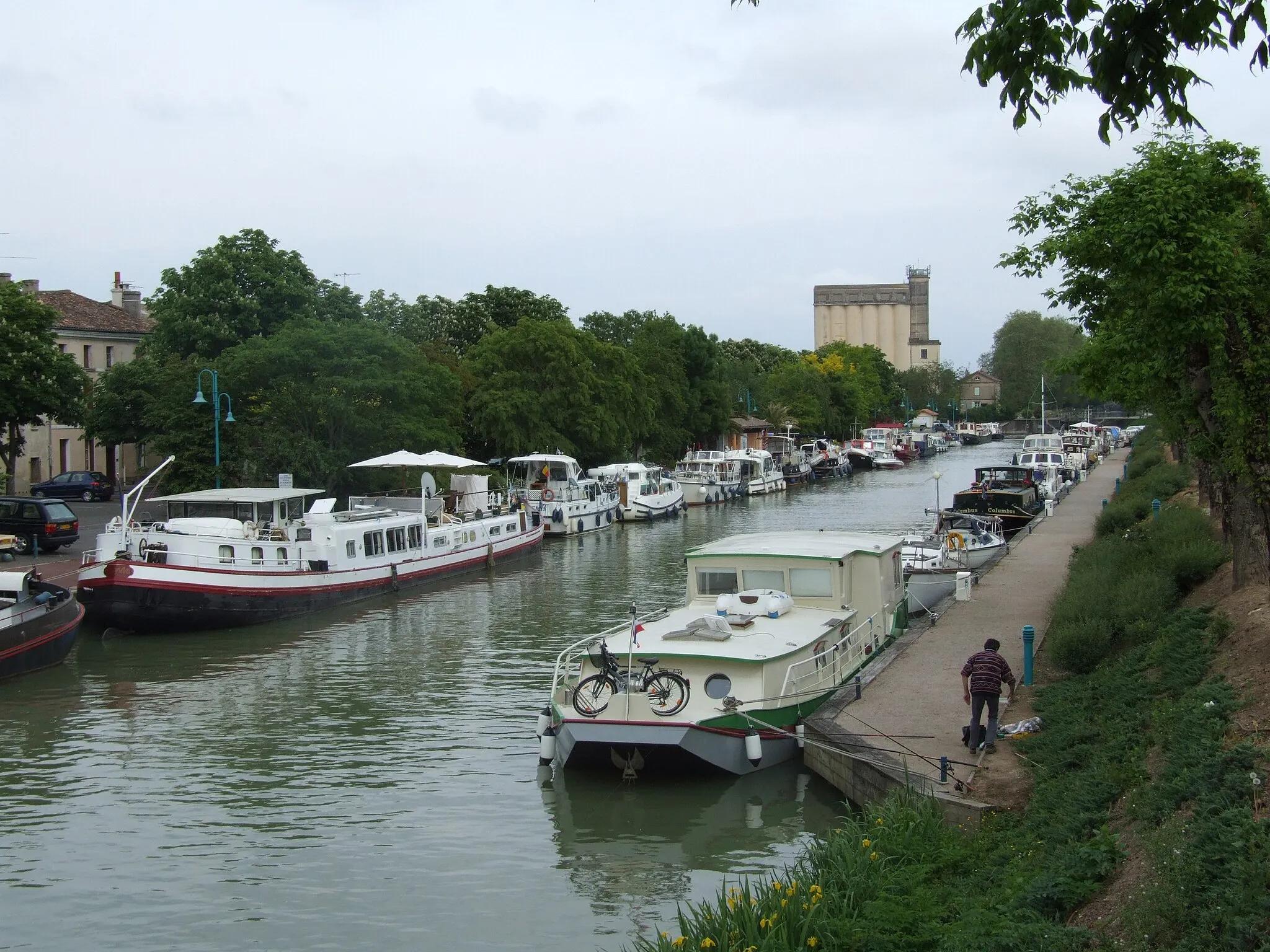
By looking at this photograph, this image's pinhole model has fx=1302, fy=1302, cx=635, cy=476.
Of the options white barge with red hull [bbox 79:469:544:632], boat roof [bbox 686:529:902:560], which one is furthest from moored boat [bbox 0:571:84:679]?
boat roof [bbox 686:529:902:560]

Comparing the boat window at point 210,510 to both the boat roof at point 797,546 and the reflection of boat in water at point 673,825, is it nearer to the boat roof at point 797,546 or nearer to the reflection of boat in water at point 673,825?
the boat roof at point 797,546

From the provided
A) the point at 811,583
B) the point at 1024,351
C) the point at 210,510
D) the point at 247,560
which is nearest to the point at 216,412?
the point at 210,510

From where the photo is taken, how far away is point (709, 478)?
75.2m

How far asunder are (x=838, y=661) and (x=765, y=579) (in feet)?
7.51

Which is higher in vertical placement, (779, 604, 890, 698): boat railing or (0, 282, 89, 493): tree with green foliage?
(0, 282, 89, 493): tree with green foliage

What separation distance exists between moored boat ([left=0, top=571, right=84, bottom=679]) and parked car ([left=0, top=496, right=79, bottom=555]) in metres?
12.3

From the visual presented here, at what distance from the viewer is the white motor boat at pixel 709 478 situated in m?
73.4

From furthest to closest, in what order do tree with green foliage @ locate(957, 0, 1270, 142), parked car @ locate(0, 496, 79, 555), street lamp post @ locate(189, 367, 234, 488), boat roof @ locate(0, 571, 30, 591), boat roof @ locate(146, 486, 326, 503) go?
1. street lamp post @ locate(189, 367, 234, 488)
2. parked car @ locate(0, 496, 79, 555)
3. boat roof @ locate(146, 486, 326, 503)
4. boat roof @ locate(0, 571, 30, 591)
5. tree with green foliage @ locate(957, 0, 1270, 142)

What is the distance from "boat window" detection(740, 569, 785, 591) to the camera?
22.7 m

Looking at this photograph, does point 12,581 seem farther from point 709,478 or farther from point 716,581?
point 709,478

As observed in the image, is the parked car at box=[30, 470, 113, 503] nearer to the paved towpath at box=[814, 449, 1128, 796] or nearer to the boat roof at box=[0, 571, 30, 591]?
the boat roof at box=[0, 571, 30, 591]

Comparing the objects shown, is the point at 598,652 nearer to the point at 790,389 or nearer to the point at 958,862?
the point at 958,862

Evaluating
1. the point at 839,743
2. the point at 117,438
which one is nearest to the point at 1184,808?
the point at 839,743

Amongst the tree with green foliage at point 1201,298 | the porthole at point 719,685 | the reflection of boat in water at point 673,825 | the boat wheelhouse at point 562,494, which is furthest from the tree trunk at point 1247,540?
the boat wheelhouse at point 562,494
